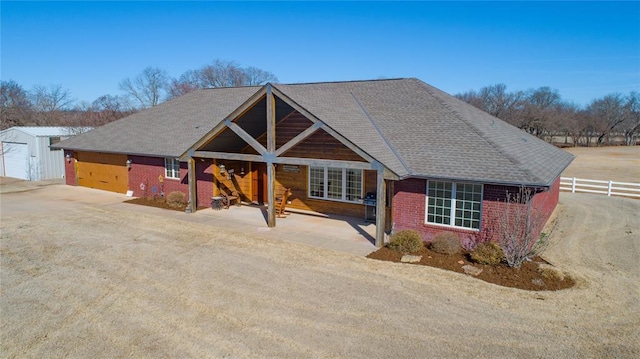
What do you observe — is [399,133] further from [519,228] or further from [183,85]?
[183,85]

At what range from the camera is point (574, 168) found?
123 ft

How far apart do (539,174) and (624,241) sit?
4300 millimetres

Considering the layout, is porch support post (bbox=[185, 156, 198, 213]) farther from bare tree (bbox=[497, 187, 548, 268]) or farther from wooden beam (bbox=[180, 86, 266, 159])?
bare tree (bbox=[497, 187, 548, 268])

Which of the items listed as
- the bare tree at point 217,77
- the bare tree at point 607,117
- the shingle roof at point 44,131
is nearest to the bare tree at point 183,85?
the bare tree at point 217,77

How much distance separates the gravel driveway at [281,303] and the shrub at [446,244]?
1300 mm

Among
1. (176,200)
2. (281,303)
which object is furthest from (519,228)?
(176,200)

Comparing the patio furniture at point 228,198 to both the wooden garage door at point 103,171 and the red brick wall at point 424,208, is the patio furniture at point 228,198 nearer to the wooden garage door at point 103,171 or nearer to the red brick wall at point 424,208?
the wooden garage door at point 103,171

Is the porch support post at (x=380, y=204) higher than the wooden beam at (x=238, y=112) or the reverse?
the reverse

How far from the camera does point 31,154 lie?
27.0 m

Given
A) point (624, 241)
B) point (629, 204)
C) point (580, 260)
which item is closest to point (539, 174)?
point (580, 260)

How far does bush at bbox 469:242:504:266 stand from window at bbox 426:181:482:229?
1.12 meters

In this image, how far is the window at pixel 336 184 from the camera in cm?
1650

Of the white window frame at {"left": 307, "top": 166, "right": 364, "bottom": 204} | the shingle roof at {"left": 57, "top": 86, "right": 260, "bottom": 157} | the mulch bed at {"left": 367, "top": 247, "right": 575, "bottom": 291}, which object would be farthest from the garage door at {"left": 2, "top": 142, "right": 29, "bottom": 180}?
the mulch bed at {"left": 367, "top": 247, "right": 575, "bottom": 291}

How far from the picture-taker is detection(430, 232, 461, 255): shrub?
11.9 meters
